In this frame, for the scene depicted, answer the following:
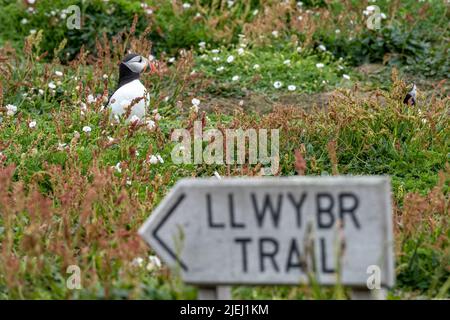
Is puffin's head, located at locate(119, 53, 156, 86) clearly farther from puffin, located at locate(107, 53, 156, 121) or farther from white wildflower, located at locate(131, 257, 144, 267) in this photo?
white wildflower, located at locate(131, 257, 144, 267)

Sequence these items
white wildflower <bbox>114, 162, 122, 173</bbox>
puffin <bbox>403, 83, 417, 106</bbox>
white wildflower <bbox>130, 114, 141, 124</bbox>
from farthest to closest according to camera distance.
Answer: puffin <bbox>403, 83, 417, 106</bbox> < white wildflower <bbox>130, 114, 141, 124</bbox> < white wildflower <bbox>114, 162, 122, 173</bbox>

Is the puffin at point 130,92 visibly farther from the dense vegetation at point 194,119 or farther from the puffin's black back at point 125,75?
the dense vegetation at point 194,119

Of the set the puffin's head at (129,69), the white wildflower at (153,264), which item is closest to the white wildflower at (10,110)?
the puffin's head at (129,69)

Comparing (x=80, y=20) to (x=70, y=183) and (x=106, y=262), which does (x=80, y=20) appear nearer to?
(x=70, y=183)

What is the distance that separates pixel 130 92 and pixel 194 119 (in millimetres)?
560

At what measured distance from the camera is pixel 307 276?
11.1ft

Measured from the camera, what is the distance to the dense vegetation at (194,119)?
4281mm

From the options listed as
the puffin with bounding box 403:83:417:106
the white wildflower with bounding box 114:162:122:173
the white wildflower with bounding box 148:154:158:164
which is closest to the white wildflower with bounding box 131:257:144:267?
the white wildflower with bounding box 114:162:122:173

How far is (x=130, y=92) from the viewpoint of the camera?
691 cm

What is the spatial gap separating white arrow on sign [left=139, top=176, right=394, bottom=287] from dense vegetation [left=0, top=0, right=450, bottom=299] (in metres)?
0.14

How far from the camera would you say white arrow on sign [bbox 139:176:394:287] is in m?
3.36

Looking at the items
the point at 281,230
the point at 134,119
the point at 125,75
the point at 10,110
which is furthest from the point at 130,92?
the point at 281,230

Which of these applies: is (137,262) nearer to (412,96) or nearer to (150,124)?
(150,124)
